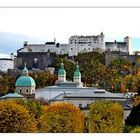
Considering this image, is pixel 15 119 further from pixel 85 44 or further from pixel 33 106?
pixel 85 44

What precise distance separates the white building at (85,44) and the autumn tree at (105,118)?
1.43 feet

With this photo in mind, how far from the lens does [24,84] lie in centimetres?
284

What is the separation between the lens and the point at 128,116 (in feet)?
9.93

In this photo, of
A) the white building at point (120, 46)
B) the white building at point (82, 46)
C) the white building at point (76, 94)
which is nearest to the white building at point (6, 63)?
the white building at point (82, 46)

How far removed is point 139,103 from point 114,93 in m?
0.21

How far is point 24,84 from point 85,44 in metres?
0.48

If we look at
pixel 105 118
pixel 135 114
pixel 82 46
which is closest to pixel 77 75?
pixel 82 46

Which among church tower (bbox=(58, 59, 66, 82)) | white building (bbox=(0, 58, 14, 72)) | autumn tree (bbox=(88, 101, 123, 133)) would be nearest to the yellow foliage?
autumn tree (bbox=(88, 101, 123, 133))

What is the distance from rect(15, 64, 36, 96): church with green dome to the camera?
2832 millimetres

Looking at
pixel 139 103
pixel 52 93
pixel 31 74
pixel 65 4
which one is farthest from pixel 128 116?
pixel 65 4

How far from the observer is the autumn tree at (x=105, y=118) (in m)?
2.83

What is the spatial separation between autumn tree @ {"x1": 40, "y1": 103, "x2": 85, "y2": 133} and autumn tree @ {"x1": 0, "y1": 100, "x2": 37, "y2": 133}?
85 millimetres

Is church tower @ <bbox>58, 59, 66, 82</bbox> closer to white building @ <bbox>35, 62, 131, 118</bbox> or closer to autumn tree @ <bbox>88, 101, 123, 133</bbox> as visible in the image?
white building @ <bbox>35, 62, 131, 118</bbox>

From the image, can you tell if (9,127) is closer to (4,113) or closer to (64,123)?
(4,113)
